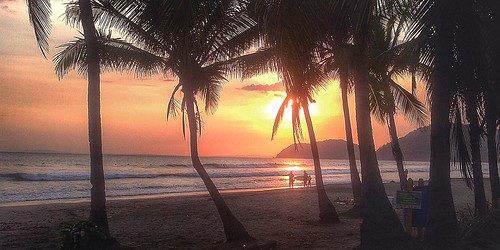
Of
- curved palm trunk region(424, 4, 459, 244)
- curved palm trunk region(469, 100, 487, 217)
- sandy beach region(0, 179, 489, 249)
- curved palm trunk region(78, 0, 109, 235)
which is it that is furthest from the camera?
sandy beach region(0, 179, 489, 249)

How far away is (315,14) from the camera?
24.5 ft

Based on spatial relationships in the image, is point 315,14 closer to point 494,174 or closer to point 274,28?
point 274,28

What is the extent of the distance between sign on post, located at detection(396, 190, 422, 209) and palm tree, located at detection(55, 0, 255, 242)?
3579 millimetres

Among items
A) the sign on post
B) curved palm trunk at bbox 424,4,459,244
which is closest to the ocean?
the sign on post

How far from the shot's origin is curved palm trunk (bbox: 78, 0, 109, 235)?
9.81 metres

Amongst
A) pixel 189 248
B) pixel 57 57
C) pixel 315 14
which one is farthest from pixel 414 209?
pixel 57 57

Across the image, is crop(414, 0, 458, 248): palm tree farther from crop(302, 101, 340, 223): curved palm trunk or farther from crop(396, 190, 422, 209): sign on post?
crop(302, 101, 340, 223): curved palm trunk

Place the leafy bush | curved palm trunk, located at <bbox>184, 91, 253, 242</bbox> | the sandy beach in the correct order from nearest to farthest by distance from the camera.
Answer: the leafy bush, curved palm trunk, located at <bbox>184, 91, 253, 242</bbox>, the sandy beach

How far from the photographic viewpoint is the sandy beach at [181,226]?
447 inches

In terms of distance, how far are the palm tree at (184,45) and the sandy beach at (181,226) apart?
1.87m

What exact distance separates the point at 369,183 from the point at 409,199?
821mm

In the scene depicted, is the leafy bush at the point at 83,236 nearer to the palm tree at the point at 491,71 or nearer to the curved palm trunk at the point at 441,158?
the curved palm trunk at the point at 441,158

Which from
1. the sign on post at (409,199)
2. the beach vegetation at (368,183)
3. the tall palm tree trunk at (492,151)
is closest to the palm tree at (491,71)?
the tall palm tree trunk at (492,151)

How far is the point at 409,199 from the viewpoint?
8.33 meters
